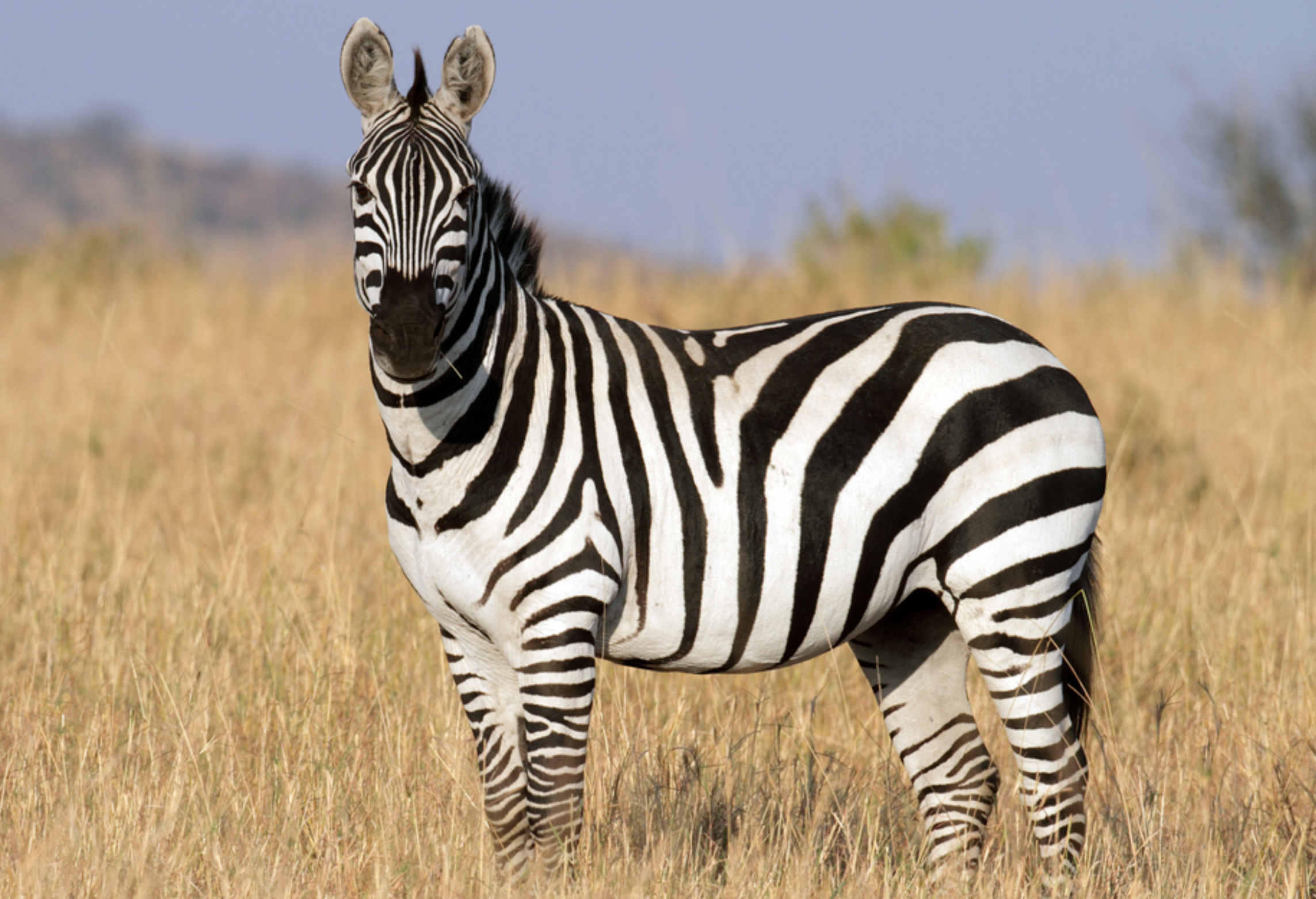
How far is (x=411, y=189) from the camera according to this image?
9.70ft

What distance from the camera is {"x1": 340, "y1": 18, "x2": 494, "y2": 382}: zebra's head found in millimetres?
2893

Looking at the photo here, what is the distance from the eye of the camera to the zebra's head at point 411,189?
289 centimetres

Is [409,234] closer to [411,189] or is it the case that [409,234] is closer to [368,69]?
[411,189]

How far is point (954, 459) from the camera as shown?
347 centimetres

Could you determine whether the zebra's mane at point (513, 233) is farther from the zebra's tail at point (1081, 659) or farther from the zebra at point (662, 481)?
the zebra's tail at point (1081, 659)

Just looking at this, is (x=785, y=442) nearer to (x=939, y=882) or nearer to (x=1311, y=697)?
(x=939, y=882)

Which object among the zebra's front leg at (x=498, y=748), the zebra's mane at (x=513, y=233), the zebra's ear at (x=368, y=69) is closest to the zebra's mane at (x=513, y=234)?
the zebra's mane at (x=513, y=233)

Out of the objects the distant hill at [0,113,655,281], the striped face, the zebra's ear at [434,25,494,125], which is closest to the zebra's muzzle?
the striped face

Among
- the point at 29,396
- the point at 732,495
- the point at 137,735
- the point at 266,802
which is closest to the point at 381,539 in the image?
the point at 137,735

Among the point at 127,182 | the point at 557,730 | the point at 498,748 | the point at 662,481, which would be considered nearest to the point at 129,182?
the point at 127,182

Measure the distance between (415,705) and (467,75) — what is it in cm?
244

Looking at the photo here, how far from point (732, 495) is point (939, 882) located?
140cm

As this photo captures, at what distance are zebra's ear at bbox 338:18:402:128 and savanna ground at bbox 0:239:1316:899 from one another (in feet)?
5.97

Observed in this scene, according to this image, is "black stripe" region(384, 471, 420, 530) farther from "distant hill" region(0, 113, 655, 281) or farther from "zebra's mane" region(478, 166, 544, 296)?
"distant hill" region(0, 113, 655, 281)
